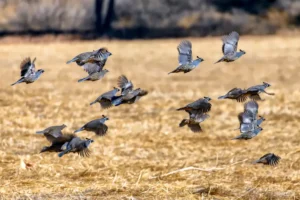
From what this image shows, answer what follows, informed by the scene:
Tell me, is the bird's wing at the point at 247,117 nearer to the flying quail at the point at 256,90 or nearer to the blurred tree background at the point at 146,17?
the flying quail at the point at 256,90

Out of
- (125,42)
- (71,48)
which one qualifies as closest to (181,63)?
(71,48)

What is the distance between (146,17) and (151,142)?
24.8 metres

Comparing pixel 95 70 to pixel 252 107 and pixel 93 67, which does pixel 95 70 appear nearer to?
pixel 93 67

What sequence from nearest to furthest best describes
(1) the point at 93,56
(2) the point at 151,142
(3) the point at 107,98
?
(1) the point at 93,56 → (3) the point at 107,98 → (2) the point at 151,142

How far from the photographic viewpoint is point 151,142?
10258 millimetres

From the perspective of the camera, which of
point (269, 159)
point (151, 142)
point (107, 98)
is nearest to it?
point (107, 98)

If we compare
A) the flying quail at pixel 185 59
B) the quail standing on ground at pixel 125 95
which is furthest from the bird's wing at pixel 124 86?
the flying quail at pixel 185 59

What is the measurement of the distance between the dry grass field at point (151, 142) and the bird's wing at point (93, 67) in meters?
1.11

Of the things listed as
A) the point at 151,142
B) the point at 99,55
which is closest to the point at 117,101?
the point at 99,55

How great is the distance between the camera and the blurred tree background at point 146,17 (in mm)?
32188

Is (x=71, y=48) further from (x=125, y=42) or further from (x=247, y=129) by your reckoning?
(x=247, y=129)

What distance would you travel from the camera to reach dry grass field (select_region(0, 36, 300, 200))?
7613 millimetres

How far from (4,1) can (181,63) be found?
1209 inches

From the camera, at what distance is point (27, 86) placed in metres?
16.0
